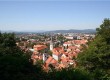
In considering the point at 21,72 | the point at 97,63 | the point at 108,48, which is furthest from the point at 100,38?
the point at 21,72

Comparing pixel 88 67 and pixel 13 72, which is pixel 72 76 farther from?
pixel 88 67

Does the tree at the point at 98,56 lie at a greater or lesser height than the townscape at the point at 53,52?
greater

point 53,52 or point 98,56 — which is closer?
point 98,56

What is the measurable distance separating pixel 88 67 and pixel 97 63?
20.1 inches

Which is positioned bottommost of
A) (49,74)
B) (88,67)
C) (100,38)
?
(88,67)

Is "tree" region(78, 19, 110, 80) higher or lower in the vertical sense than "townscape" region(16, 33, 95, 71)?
higher

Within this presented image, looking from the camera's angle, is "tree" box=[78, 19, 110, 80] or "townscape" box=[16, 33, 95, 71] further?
"townscape" box=[16, 33, 95, 71]

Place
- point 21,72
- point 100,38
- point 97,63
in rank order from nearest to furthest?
point 21,72 → point 97,63 → point 100,38

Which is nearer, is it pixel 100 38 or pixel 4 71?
pixel 4 71

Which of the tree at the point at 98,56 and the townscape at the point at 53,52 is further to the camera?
the townscape at the point at 53,52

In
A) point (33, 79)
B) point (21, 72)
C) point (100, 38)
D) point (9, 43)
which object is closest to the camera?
point (33, 79)

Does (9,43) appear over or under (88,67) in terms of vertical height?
over

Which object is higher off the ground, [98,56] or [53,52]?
[98,56]

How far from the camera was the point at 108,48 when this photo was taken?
11.5m
